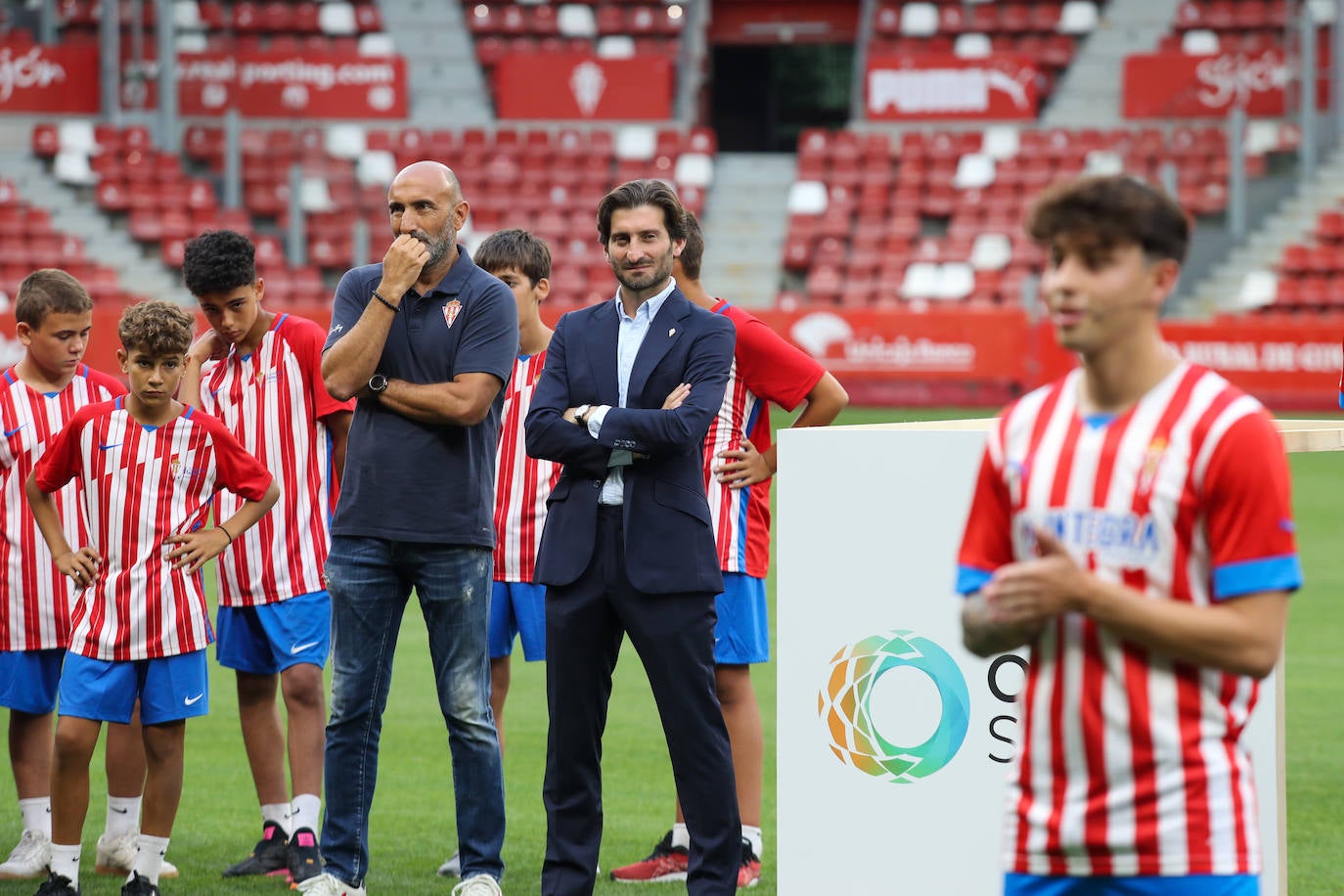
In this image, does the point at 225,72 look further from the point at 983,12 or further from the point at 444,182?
the point at 444,182

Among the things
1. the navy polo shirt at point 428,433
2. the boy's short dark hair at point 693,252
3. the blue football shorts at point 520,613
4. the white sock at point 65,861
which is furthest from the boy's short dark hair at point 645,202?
the white sock at point 65,861

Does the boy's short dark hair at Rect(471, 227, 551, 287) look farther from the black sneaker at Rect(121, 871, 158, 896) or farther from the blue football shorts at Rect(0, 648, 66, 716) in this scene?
the black sneaker at Rect(121, 871, 158, 896)

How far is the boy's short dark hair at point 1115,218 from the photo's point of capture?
2451 millimetres

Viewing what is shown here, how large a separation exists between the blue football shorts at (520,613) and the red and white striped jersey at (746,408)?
0.76 metres

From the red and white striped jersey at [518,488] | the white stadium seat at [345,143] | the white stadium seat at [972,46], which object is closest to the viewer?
the red and white striped jersey at [518,488]

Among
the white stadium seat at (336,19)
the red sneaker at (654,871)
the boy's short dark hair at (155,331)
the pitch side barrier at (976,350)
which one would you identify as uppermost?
the white stadium seat at (336,19)

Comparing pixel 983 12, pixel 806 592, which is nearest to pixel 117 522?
pixel 806 592

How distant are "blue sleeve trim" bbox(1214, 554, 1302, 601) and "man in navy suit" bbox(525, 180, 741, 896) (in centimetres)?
198

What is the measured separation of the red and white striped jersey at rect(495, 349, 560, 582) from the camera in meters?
5.60

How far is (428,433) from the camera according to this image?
4.53 meters

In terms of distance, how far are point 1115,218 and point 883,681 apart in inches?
79.1

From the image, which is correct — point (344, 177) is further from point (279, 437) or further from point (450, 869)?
point (450, 869)

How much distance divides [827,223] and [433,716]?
1846 cm

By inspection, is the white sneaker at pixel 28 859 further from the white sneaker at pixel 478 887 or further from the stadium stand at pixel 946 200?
the stadium stand at pixel 946 200
